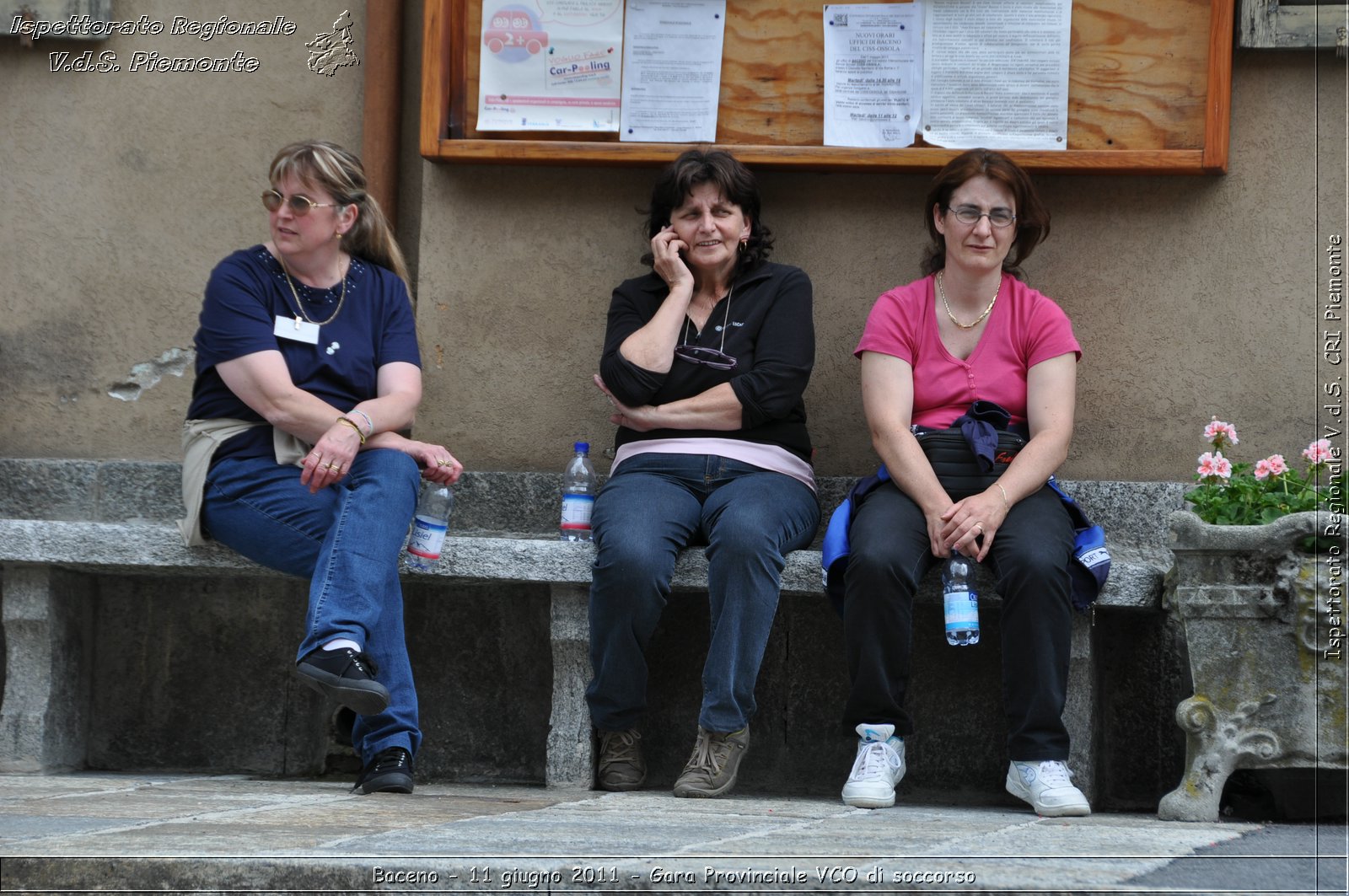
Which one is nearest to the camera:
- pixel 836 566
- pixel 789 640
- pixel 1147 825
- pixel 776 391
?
pixel 1147 825

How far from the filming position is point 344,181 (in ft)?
13.2

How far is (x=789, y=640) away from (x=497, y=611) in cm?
91

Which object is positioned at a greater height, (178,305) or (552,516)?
→ (178,305)

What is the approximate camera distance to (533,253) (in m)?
4.72

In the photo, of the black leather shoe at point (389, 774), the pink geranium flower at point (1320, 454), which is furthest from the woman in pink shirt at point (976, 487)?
the black leather shoe at point (389, 774)

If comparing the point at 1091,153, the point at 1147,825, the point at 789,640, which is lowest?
the point at 1147,825

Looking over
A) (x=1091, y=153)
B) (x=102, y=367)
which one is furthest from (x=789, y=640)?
(x=102, y=367)

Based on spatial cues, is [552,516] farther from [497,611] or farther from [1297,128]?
[1297,128]

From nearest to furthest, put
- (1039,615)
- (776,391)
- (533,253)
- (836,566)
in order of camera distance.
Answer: (1039,615), (836,566), (776,391), (533,253)

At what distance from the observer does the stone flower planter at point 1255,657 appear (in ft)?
10.8

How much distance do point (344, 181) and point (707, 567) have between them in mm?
1487

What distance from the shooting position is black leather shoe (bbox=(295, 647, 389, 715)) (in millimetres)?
3336

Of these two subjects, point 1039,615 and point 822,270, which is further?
point 822,270

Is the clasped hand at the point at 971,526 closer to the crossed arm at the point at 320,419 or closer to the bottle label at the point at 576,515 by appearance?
the bottle label at the point at 576,515
